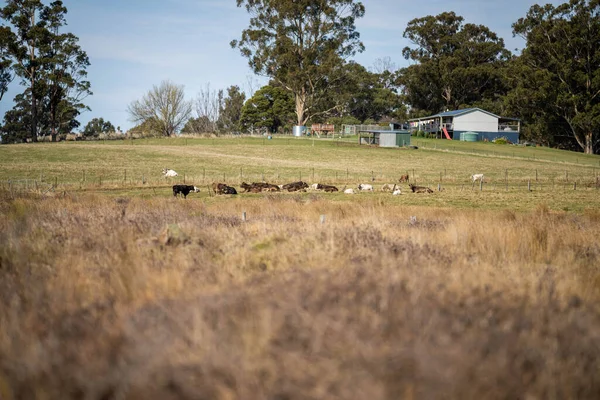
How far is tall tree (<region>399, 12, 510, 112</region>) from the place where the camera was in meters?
106

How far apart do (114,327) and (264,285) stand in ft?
4.59

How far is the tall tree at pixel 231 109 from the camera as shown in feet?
425

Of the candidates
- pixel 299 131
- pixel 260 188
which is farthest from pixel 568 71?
pixel 260 188

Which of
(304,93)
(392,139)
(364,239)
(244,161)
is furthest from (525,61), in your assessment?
(364,239)

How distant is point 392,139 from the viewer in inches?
3140

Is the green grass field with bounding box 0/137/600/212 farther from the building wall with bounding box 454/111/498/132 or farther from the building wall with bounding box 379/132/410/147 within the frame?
the building wall with bounding box 454/111/498/132

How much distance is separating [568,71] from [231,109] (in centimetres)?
7758

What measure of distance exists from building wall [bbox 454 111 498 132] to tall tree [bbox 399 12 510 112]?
11.1 meters

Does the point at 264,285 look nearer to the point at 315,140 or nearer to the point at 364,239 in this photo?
the point at 364,239

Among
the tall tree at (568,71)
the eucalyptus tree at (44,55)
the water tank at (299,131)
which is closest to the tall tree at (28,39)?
the eucalyptus tree at (44,55)

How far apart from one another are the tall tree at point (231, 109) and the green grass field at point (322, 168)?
45341 millimetres

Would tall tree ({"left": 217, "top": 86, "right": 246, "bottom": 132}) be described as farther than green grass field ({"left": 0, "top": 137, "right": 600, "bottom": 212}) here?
Yes

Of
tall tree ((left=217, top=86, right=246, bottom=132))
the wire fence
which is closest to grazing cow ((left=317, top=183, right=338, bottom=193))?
the wire fence

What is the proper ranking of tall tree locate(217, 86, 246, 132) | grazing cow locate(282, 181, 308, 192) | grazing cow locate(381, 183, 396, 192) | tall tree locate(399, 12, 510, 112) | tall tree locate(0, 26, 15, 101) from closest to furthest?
grazing cow locate(282, 181, 308, 192) < grazing cow locate(381, 183, 396, 192) < tall tree locate(0, 26, 15, 101) < tall tree locate(399, 12, 510, 112) < tall tree locate(217, 86, 246, 132)
